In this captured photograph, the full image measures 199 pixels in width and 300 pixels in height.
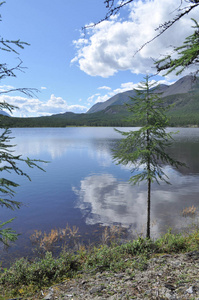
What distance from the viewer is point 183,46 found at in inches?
316

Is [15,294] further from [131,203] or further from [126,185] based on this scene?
[126,185]

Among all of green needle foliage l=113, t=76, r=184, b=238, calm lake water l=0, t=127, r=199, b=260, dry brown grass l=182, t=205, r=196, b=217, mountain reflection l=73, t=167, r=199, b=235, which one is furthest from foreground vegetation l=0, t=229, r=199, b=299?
dry brown grass l=182, t=205, r=196, b=217

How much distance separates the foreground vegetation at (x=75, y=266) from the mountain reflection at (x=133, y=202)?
189 inches

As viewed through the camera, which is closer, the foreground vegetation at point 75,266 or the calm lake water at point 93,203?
the foreground vegetation at point 75,266

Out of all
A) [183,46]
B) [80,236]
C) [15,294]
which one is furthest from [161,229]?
[183,46]

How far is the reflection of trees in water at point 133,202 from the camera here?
17.1 m

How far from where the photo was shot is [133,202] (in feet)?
72.1

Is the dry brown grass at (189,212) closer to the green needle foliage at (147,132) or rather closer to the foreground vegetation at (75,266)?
the green needle foliage at (147,132)

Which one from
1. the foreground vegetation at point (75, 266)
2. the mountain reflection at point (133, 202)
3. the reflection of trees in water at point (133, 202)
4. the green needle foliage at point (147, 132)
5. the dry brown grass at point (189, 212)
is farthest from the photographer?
the dry brown grass at point (189, 212)

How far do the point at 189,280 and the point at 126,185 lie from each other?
74.3 feet

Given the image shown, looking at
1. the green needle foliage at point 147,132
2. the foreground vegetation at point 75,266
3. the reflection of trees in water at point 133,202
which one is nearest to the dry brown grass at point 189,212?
the reflection of trees in water at point 133,202

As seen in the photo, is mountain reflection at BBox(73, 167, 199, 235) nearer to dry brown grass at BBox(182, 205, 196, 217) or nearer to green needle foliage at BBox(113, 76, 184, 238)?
dry brown grass at BBox(182, 205, 196, 217)

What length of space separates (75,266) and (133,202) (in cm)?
1394

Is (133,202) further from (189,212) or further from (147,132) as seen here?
(147,132)
